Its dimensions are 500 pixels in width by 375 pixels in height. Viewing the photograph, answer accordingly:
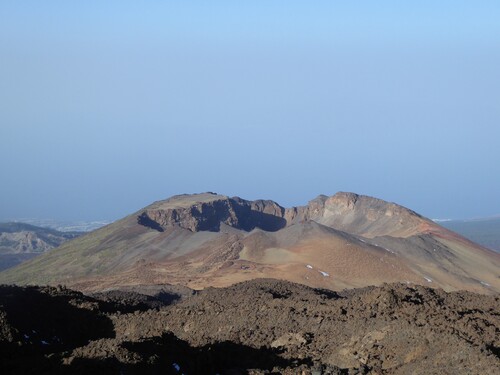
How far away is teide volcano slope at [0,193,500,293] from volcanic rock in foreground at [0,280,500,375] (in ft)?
51.1

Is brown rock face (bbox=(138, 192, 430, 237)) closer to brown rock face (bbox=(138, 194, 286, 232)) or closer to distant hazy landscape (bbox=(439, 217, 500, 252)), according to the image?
brown rock face (bbox=(138, 194, 286, 232))

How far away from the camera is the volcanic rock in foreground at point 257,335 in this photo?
15156 mm

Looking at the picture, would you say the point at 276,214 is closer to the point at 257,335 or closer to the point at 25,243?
the point at 25,243

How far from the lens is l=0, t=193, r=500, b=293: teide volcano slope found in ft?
137

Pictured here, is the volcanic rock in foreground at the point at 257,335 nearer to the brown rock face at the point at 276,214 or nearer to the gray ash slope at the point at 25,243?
the brown rock face at the point at 276,214

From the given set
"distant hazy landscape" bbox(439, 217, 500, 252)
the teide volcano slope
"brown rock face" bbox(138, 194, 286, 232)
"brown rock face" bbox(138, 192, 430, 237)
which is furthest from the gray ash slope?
"distant hazy landscape" bbox(439, 217, 500, 252)

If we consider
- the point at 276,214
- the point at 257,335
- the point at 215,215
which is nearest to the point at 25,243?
the point at 215,215

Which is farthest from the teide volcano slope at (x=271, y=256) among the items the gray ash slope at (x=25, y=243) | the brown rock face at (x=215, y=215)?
the gray ash slope at (x=25, y=243)

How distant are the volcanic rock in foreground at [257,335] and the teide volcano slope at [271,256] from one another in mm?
15582

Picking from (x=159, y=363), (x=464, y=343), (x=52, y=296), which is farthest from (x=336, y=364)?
(x=52, y=296)

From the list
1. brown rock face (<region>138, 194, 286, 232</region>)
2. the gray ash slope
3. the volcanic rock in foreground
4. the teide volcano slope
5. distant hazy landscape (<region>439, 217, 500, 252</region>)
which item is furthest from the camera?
distant hazy landscape (<region>439, 217, 500, 252</region>)

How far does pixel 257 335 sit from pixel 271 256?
26275 mm

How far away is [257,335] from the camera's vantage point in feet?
65.4

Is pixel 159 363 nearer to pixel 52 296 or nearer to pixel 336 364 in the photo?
pixel 336 364
